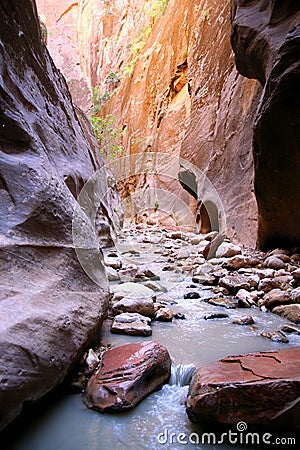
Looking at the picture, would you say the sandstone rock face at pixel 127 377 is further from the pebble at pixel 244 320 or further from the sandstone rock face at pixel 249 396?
the pebble at pixel 244 320

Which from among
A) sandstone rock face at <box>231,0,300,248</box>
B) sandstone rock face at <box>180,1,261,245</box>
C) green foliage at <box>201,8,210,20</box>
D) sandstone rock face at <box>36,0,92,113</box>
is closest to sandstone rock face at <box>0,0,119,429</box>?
sandstone rock face at <box>231,0,300,248</box>

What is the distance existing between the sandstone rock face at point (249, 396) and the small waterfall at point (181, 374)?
0.80 ft

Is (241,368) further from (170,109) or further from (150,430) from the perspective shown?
(170,109)

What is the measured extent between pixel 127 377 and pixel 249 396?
1.82ft

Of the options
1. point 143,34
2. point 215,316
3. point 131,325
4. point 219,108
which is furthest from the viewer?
point 143,34

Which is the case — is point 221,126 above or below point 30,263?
above

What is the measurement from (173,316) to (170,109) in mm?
15257

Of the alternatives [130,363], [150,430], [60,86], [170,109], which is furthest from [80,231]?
[170,109]

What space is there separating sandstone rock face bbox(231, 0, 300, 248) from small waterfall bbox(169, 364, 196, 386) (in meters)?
3.29

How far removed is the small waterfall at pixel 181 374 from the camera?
1581mm

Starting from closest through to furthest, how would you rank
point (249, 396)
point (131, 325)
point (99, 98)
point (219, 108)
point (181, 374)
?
1. point (249, 396)
2. point (181, 374)
3. point (131, 325)
4. point (219, 108)
5. point (99, 98)

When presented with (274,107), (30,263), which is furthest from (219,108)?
(30,263)

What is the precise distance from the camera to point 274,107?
3719mm

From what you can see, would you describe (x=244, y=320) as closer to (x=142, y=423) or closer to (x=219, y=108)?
(x=142, y=423)
